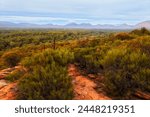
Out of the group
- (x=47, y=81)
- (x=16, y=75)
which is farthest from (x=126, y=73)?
(x=16, y=75)

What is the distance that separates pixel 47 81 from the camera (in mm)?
6277

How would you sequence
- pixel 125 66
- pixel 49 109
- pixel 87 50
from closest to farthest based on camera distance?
Result: 1. pixel 49 109
2. pixel 125 66
3. pixel 87 50

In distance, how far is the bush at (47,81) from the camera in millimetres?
5902

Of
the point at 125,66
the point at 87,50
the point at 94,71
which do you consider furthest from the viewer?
the point at 87,50

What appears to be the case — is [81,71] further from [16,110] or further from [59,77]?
[16,110]

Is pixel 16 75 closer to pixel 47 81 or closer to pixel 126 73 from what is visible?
pixel 47 81

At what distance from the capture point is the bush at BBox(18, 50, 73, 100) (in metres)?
5.90

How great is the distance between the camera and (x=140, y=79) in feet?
20.4

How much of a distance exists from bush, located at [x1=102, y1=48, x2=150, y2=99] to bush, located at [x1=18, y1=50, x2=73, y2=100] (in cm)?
92

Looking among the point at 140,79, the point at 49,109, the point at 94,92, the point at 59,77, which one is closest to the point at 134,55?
the point at 140,79

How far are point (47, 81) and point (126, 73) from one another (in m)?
1.68

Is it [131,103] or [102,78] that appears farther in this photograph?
[102,78]

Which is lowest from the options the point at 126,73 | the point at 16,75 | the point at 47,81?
the point at 16,75

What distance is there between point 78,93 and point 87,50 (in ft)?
9.34
